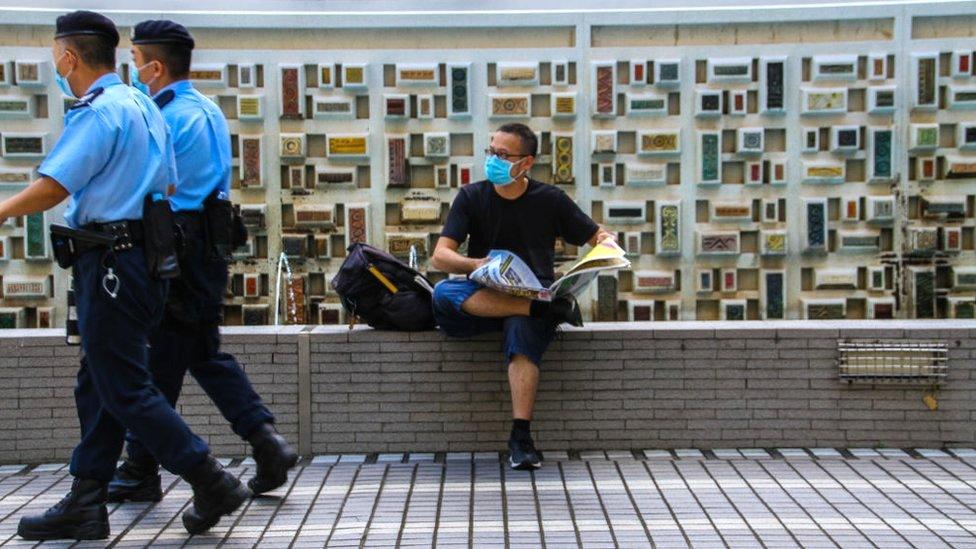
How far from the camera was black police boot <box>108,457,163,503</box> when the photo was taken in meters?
5.54

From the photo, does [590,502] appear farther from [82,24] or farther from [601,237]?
[82,24]

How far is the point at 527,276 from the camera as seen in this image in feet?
20.3

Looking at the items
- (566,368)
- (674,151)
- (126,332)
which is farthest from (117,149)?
(674,151)

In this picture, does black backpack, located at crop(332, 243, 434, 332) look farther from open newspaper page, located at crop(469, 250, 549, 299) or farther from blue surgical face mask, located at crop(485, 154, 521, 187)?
blue surgical face mask, located at crop(485, 154, 521, 187)

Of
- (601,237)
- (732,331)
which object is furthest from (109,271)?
(732,331)

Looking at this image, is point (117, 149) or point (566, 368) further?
point (566, 368)

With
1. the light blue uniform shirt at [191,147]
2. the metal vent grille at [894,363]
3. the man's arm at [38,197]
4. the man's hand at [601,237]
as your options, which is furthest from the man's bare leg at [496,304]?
the man's arm at [38,197]

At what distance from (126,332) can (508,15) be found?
16.3 ft

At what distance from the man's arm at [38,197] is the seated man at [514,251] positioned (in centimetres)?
204

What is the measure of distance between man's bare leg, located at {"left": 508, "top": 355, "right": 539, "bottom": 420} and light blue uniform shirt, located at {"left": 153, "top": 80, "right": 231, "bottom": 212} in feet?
5.11

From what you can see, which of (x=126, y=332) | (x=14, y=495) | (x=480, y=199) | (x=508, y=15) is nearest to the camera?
(x=126, y=332)

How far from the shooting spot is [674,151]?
928 cm

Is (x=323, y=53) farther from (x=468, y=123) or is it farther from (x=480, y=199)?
(x=480, y=199)

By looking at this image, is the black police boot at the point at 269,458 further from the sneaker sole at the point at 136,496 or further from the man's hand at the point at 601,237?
the man's hand at the point at 601,237
